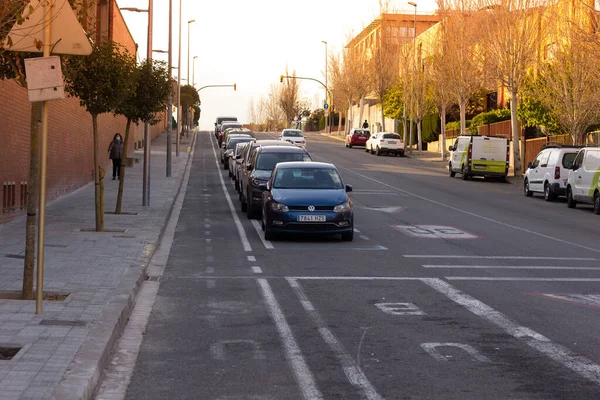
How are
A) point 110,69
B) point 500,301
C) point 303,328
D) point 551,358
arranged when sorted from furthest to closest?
point 110,69, point 500,301, point 303,328, point 551,358

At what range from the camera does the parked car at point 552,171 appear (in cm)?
3148

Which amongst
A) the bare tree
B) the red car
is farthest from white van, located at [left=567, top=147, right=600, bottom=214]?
the red car

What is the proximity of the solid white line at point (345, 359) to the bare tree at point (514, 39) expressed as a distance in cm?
3345

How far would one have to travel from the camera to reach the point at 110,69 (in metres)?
17.5

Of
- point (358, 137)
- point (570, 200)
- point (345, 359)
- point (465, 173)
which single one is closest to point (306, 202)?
point (345, 359)

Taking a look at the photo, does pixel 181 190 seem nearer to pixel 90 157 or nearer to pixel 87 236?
pixel 90 157

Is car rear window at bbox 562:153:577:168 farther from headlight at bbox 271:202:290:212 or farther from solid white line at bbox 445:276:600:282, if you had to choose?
solid white line at bbox 445:276:600:282

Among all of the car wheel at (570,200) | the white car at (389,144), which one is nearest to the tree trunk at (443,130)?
the white car at (389,144)

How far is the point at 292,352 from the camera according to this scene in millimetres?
8133

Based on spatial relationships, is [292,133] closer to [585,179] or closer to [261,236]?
[585,179]

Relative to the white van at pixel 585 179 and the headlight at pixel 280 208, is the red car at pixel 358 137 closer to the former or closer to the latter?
the white van at pixel 585 179

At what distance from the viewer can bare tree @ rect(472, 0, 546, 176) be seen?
41.9 metres

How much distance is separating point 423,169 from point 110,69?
34635 mm

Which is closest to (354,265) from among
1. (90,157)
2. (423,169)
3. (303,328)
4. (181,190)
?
(303,328)
